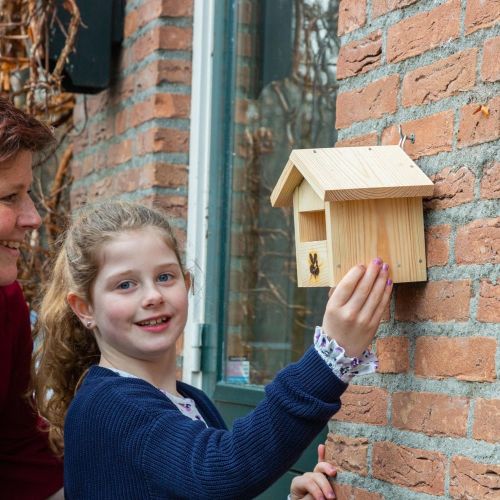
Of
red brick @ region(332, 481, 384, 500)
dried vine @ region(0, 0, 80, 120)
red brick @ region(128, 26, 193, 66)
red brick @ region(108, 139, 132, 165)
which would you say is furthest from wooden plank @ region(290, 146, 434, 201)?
dried vine @ region(0, 0, 80, 120)

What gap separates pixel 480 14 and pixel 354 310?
0.61m

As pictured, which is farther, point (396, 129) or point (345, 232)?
point (396, 129)

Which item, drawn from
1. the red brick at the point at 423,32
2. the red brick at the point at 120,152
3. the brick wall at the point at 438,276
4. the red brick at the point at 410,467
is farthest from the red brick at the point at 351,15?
the red brick at the point at 120,152

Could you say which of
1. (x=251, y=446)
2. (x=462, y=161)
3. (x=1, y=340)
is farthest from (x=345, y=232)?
(x=1, y=340)

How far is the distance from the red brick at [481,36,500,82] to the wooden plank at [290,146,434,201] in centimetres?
23

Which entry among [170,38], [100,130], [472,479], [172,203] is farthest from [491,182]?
[100,130]

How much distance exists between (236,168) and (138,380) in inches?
57.6

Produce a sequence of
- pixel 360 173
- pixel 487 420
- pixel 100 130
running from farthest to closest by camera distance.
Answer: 1. pixel 100 130
2. pixel 360 173
3. pixel 487 420

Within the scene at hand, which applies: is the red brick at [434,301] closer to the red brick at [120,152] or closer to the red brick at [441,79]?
the red brick at [441,79]

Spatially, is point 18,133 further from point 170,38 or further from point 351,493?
point 170,38

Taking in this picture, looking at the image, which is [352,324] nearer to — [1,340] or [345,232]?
[345,232]

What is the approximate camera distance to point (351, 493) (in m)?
2.34

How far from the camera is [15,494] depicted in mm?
2770

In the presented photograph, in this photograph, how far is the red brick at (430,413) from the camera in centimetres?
202
